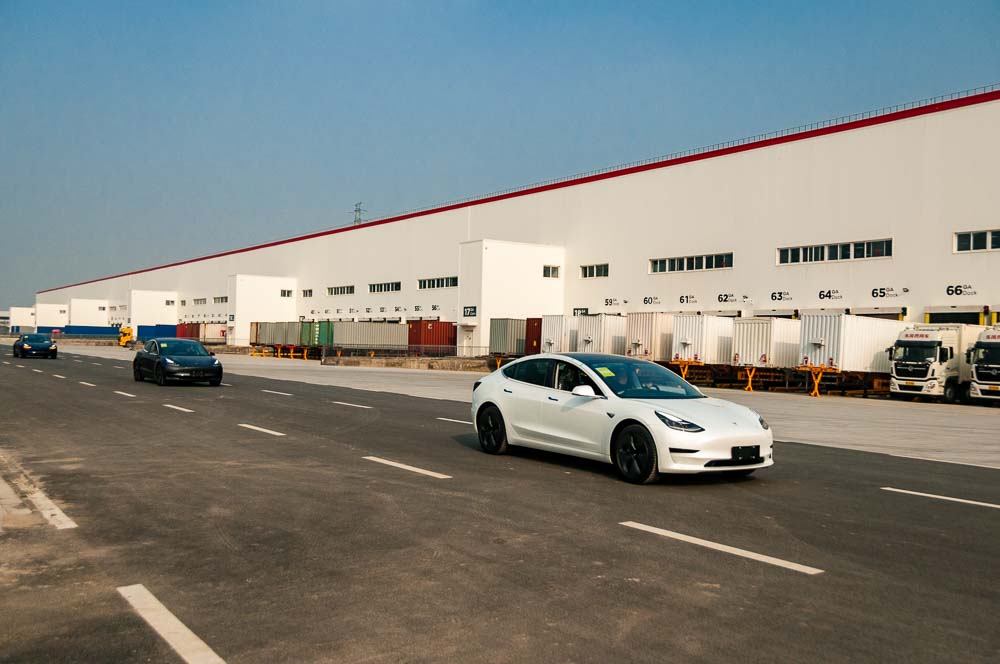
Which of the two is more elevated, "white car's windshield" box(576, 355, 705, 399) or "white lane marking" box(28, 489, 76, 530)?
"white car's windshield" box(576, 355, 705, 399)

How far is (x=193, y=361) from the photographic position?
79.8 feet

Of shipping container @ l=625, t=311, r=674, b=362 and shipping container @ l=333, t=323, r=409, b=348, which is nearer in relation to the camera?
shipping container @ l=625, t=311, r=674, b=362

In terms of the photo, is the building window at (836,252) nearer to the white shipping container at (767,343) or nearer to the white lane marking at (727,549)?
the white shipping container at (767,343)

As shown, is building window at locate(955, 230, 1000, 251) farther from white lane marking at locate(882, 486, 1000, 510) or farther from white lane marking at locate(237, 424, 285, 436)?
white lane marking at locate(237, 424, 285, 436)

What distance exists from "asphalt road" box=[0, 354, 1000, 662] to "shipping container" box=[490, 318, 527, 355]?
36.0 m

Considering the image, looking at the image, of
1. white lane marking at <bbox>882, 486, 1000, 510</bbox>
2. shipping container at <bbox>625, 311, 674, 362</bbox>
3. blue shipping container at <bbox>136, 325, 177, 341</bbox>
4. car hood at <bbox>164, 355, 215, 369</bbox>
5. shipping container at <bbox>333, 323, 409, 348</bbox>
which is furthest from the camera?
blue shipping container at <bbox>136, 325, 177, 341</bbox>

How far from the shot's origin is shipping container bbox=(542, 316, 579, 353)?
42375mm

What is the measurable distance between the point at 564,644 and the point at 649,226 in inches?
1739

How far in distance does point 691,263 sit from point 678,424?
121ft

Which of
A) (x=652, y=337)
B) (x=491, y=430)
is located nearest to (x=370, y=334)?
(x=652, y=337)

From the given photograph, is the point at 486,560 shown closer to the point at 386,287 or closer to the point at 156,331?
the point at 386,287

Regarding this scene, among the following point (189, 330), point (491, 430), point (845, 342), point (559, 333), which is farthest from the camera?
point (189, 330)

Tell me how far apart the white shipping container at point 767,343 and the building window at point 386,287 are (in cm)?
3629

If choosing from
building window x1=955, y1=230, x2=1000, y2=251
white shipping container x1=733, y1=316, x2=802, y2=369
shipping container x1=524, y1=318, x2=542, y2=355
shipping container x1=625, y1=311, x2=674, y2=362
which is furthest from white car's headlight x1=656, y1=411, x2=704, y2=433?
shipping container x1=524, y1=318, x2=542, y2=355
